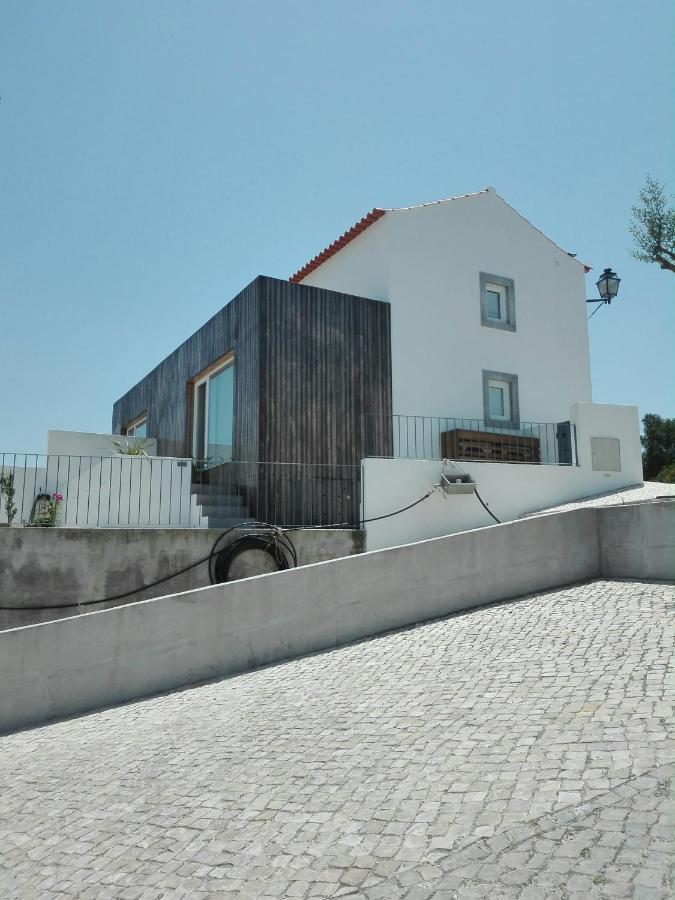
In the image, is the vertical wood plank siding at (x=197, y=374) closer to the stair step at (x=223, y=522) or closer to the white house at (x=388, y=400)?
the white house at (x=388, y=400)

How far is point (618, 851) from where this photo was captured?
9.46 ft

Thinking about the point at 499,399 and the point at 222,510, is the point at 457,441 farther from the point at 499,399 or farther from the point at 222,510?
the point at 222,510

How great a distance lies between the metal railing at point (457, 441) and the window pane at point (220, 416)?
2.63m

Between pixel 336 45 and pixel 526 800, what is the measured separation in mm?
9060

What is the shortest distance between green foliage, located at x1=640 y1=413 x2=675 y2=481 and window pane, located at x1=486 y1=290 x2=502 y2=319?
18859 millimetres

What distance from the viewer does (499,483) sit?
11.4 m

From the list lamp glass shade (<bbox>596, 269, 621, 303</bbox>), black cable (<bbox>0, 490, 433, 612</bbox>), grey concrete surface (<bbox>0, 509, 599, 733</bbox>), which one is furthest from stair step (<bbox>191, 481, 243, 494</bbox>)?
lamp glass shade (<bbox>596, 269, 621, 303</bbox>)

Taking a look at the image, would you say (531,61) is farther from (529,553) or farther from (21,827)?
(21,827)

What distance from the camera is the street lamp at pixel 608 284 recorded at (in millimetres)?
14648

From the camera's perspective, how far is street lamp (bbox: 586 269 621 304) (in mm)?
14648

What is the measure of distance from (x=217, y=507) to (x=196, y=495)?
516mm

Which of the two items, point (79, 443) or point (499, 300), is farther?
point (79, 443)

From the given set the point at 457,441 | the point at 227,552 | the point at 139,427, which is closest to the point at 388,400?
the point at 457,441

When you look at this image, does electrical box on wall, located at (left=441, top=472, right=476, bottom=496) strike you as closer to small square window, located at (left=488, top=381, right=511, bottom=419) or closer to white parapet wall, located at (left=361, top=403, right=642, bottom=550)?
white parapet wall, located at (left=361, top=403, right=642, bottom=550)
